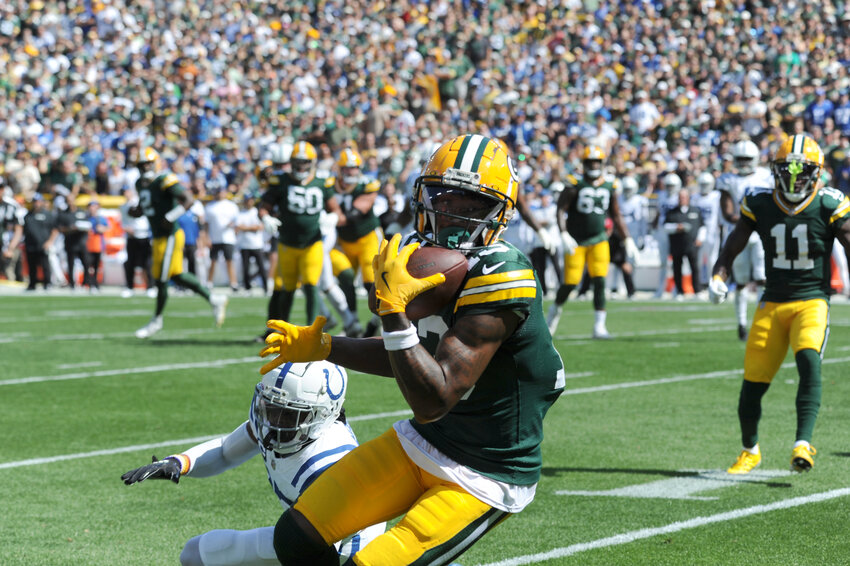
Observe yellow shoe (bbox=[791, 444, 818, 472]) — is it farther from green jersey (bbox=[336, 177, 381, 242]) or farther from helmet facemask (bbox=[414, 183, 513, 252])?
green jersey (bbox=[336, 177, 381, 242])

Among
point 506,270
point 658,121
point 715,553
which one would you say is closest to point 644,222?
point 658,121

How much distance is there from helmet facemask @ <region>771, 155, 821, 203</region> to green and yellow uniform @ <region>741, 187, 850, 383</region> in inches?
2.2

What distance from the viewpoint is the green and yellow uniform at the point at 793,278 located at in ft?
20.8

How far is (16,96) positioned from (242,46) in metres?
5.52

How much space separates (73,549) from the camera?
191 inches

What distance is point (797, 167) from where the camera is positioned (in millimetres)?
6355

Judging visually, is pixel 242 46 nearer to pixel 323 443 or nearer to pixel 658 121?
pixel 658 121

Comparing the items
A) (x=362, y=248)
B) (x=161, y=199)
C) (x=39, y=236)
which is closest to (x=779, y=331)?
(x=362, y=248)

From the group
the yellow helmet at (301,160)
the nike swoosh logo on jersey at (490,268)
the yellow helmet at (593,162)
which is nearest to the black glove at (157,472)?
the nike swoosh logo on jersey at (490,268)

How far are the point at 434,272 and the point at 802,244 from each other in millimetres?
3931

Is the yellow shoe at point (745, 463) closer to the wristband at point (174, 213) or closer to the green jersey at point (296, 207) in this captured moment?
the green jersey at point (296, 207)

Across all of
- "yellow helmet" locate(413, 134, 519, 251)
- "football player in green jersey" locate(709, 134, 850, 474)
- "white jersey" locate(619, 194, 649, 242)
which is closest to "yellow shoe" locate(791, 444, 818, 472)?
"football player in green jersey" locate(709, 134, 850, 474)

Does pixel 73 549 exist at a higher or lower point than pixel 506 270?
lower

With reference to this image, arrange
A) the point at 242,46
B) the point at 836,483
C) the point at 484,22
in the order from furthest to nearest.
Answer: the point at 242,46 → the point at 484,22 → the point at 836,483
